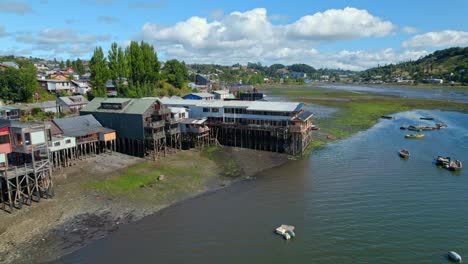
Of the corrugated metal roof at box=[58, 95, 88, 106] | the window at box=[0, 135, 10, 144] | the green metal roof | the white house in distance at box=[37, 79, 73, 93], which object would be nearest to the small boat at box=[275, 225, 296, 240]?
the window at box=[0, 135, 10, 144]

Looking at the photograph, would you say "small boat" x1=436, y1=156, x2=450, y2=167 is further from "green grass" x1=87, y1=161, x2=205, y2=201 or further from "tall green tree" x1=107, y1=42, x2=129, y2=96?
"tall green tree" x1=107, y1=42, x2=129, y2=96

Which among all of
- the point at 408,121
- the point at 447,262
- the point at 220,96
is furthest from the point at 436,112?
the point at 447,262

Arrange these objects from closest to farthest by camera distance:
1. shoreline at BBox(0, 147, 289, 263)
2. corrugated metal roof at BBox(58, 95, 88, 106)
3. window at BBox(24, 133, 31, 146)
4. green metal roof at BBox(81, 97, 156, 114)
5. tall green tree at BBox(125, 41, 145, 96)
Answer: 1. shoreline at BBox(0, 147, 289, 263)
2. window at BBox(24, 133, 31, 146)
3. green metal roof at BBox(81, 97, 156, 114)
4. corrugated metal roof at BBox(58, 95, 88, 106)
5. tall green tree at BBox(125, 41, 145, 96)

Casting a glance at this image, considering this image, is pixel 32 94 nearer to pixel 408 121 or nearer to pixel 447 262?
pixel 447 262

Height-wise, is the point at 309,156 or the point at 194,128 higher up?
the point at 194,128

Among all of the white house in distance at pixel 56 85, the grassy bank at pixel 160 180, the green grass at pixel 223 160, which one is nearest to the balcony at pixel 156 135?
the grassy bank at pixel 160 180

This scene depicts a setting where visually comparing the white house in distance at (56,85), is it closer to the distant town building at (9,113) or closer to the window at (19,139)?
the distant town building at (9,113)
